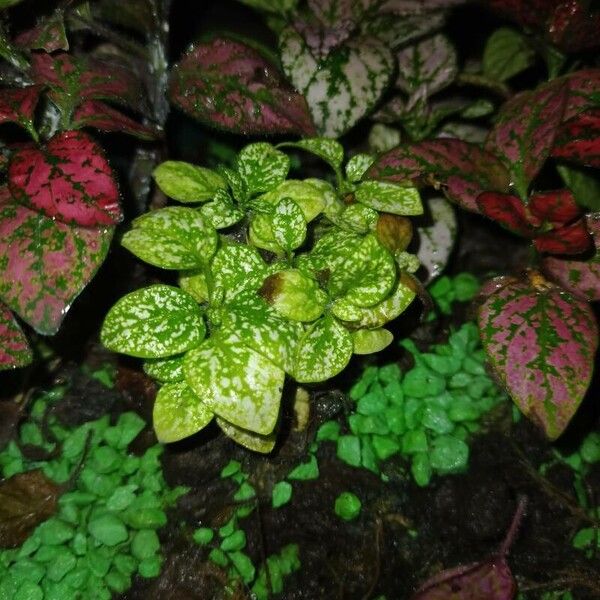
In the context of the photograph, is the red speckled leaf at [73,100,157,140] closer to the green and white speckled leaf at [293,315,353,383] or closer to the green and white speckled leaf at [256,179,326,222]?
the green and white speckled leaf at [256,179,326,222]

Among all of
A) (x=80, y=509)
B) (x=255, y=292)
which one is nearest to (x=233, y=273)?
(x=255, y=292)

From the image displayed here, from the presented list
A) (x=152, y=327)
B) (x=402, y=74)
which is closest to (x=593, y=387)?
(x=402, y=74)

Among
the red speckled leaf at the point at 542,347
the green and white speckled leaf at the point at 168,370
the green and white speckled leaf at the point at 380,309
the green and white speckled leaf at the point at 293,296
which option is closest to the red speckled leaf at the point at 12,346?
the green and white speckled leaf at the point at 168,370

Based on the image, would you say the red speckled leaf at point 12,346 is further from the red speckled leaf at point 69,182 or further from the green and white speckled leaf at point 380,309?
the green and white speckled leaf at point 380,309

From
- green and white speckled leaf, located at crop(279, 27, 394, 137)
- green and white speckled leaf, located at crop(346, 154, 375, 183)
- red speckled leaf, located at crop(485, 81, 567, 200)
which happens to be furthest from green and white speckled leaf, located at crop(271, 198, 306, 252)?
red speckled leaf, located at crop(485, 81, 567, 200)

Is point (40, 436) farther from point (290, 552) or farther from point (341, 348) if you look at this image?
point (341, 348)

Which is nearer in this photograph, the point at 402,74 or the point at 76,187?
the point at 76,187
